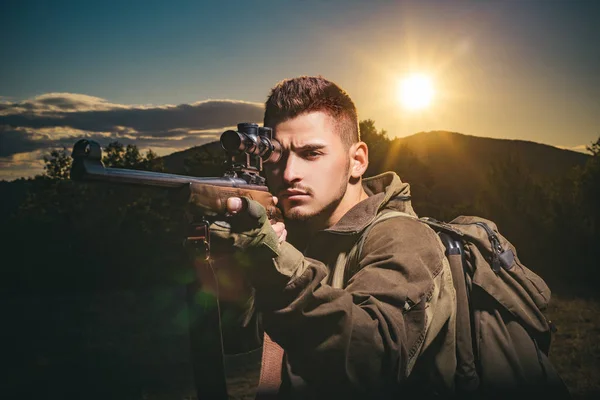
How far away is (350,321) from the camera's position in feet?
7.54

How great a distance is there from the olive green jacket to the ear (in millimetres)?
934

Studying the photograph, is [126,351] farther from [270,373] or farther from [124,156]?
[124,156]

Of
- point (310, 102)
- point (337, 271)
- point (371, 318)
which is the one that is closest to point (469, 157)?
point (310, 102)

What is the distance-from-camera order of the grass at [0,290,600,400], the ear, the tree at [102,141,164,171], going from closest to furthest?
the ear
the grass at [0,290,600,400]
the tree at [102,141,164,171]

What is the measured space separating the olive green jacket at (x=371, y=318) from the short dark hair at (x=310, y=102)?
3.79 feet

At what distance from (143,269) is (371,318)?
2317 cm

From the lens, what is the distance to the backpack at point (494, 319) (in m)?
2.91

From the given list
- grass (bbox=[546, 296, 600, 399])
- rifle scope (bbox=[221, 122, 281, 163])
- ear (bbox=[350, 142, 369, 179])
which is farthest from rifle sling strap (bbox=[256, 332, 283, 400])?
grass (bbox=[546, 296, 600, 399])

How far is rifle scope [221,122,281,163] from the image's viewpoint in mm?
3123

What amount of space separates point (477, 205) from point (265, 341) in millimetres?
20070

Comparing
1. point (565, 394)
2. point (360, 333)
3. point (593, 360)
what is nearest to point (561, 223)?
point (593, 360)

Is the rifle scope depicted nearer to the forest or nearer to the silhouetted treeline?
the forest

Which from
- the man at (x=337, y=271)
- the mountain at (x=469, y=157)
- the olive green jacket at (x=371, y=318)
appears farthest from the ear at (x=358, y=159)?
the mountain at (x=469, y=157)

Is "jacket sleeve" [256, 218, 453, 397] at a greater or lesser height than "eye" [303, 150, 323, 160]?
lesser
